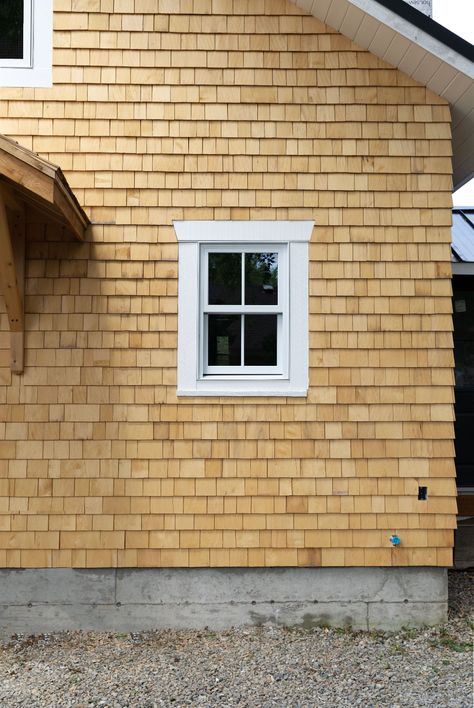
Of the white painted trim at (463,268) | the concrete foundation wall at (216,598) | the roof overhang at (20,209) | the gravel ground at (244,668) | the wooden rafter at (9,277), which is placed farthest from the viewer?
the white painted trim at (463,268)

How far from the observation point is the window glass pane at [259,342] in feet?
18.5

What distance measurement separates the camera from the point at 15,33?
5.61 m

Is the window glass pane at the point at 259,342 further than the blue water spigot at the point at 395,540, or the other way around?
the window glass pane at the point at 259,342

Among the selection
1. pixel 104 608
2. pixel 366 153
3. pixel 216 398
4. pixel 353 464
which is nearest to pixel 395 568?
pixel 353 464

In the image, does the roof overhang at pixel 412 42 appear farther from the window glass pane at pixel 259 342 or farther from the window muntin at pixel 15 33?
the window glass pane at pixel 259 342

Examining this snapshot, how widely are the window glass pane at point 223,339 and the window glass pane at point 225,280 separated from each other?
0.14 m

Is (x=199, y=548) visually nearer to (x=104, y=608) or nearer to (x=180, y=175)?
(x=104, y=608)

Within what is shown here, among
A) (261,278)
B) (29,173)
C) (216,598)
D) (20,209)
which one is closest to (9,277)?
(20,209)

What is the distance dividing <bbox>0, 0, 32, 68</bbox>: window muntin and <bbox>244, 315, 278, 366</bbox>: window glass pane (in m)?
2.83

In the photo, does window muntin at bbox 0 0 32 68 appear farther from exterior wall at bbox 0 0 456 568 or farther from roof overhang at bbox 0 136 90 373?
roof overhang at bbox 0 136 90 373

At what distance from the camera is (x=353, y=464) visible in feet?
18.2

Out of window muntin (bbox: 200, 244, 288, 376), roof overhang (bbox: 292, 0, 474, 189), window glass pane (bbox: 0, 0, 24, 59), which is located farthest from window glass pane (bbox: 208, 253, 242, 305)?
window glass pane (bbox: 0, 0, 24, 59)

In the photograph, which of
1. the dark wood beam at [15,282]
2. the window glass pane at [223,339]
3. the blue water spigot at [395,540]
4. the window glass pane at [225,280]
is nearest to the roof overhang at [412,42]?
the window glass pane at [225,280]

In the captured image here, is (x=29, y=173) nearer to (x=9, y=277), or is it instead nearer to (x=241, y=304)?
(x=9, y=277)
